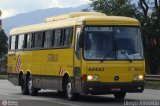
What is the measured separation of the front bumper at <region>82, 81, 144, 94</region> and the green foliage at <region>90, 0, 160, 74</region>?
37.8 metres

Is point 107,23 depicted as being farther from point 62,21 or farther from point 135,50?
point 62,21

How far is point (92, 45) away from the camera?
2031 centimetres

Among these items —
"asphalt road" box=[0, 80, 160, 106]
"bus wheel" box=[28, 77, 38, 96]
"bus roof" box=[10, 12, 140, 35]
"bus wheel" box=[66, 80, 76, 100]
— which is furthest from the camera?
"bus wheel" box=[28, 77, 38, 96]

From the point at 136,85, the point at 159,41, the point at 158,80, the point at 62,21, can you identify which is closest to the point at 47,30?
the point at 62,21

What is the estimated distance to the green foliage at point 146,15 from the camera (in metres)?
58.9

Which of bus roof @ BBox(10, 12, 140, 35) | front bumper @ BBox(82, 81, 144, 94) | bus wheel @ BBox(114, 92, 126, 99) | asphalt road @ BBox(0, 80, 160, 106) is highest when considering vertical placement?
bus roof @ BBox(10, 12, 140, 35)

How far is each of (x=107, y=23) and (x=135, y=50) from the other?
1.30 metres

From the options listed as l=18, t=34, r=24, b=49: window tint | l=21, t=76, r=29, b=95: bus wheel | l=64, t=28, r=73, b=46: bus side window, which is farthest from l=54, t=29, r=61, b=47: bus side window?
l=18, t=34, r=24, b=49: window tint

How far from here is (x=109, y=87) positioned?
20016mm

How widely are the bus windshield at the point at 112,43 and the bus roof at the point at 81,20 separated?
0.21 m

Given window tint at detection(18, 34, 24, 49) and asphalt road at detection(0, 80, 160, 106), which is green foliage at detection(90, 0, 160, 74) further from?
asphalt road at detection(0, 80, 160, 106)

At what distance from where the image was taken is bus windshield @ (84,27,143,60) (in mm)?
20266

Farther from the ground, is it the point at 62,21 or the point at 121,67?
the point at 62,21

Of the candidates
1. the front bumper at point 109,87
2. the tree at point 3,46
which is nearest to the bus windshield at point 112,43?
the front bumper at point 109,87
